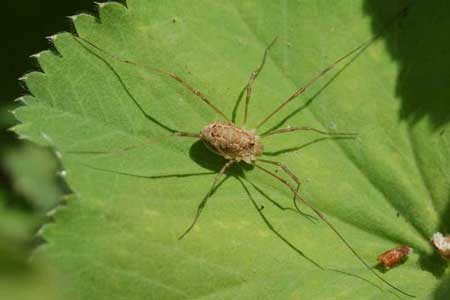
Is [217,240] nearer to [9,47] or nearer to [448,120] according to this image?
[448,120]

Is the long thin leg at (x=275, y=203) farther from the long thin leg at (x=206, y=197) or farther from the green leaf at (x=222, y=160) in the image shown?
the long thin leg at (x=206, y=197)

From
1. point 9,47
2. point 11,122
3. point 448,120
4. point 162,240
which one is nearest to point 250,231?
point 162,240

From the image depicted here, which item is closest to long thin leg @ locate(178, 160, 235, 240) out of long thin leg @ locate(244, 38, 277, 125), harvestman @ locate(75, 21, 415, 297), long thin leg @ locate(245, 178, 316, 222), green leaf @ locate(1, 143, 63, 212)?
harvestman @ locate(75, 21, 415, 297)

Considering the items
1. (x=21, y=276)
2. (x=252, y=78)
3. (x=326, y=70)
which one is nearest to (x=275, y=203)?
(x=252, y=78)

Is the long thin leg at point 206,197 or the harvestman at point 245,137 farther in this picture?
the harvestman at point 245,137

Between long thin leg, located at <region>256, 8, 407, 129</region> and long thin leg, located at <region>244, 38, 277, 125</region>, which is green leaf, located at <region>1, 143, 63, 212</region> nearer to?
long thin leg, located at <region>244, 38, 277, 125</region>

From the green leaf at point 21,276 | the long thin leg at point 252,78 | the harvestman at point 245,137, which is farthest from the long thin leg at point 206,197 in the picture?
the green leaf at point 21,276

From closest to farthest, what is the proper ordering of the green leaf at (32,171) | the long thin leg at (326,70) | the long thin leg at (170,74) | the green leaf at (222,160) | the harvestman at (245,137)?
1. the green leaf at (222,160)
2. the long thin leg at (170,74)
3. the harvestman at (245,137)
4. the long thin leg at (326,70)
5. the green leaf at (32,171)

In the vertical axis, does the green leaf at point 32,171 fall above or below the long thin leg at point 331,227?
above
